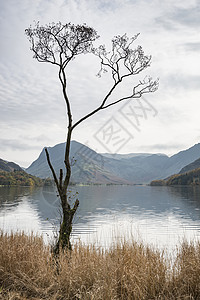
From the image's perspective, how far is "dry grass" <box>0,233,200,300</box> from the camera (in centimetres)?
461

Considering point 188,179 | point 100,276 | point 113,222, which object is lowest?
point 113,222

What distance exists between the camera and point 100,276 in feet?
16.6

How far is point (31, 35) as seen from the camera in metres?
7.46

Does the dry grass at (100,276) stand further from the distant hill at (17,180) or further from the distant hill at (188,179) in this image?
the distant hill at (188,179)

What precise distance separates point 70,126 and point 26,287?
365 cm

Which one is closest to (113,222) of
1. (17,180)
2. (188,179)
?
(17,180)

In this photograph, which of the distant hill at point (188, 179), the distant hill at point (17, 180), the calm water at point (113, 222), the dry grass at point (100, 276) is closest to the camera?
the dry grass at point (100, 276)

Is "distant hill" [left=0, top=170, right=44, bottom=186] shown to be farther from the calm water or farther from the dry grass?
the dry grass

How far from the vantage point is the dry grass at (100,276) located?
461 centimetres

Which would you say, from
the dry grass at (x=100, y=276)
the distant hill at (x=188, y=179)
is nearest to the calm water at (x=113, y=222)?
the dry grass at (x=100, y=276)

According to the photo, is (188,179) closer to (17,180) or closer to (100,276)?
(17,180)

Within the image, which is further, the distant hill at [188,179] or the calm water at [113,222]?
the distant hill at [188,179]

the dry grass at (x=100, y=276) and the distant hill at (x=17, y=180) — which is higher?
the distant hill at (x=17, y=180)

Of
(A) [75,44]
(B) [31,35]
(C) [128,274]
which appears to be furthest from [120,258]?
(B) [31,35]
